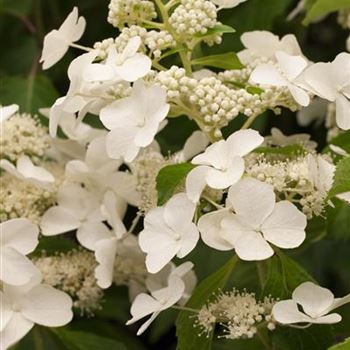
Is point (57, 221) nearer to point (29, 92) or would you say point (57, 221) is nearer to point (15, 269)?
point (15, 269)

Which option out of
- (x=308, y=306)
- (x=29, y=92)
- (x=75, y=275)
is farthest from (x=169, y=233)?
(x=29, y=92)

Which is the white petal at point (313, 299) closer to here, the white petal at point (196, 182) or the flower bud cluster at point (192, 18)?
the white petal at point (196, 182)

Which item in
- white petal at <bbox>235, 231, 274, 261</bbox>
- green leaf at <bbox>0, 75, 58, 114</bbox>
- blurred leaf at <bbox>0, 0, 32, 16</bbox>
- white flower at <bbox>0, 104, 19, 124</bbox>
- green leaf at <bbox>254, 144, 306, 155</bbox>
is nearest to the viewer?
white petal at <bbox>235, 231, 274, 261</bbox>

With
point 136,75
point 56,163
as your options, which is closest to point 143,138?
point 136,75

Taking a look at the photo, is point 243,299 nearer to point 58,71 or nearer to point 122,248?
point 122,248

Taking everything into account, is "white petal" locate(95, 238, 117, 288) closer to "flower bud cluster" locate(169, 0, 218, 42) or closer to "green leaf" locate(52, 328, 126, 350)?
"green leaf" locate(52, 328, 126, 350)

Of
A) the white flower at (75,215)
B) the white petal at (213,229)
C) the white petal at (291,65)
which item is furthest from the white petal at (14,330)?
the white petal at (291,65)

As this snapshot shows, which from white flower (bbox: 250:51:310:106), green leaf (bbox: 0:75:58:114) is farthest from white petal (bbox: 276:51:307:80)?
green leaf (bbox: 0:75:58:114)
